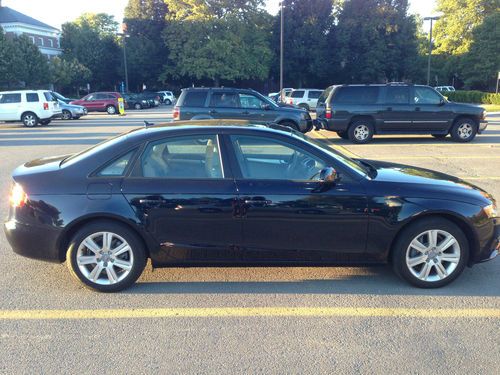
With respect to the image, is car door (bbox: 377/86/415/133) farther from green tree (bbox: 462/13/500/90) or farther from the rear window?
green tree (bbox: 462/13/500/90)

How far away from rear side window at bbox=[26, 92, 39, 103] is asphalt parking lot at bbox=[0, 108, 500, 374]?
18.6 m

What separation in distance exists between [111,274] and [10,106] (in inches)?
801

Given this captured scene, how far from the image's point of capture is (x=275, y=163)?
165 inches

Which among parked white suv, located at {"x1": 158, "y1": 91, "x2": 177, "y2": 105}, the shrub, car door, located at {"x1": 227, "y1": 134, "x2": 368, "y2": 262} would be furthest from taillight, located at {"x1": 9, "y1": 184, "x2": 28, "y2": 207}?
parked white suv, located at {"x1": 158, "y1": 91, "x2": 177, "y2": 105}

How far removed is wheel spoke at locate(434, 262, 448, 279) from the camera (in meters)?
4.01

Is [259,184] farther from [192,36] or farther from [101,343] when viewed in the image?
[192,36]

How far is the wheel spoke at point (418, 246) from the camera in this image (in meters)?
3.96

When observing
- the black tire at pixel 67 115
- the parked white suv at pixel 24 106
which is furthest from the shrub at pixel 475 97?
the parked white suv at pixel 24 106

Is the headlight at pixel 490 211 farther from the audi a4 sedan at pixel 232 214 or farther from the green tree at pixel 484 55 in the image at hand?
the green tree at pixel 484 55

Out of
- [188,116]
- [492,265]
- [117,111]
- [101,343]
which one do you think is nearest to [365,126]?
[188,116]

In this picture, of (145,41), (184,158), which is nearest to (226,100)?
(184,158)

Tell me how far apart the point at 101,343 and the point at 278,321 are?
1348 millimetres

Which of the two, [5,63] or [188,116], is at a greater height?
[5,63]

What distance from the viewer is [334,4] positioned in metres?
54.4
